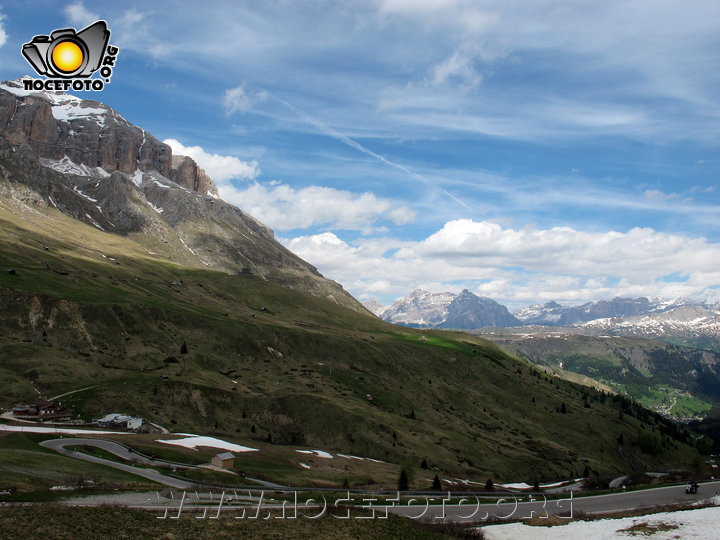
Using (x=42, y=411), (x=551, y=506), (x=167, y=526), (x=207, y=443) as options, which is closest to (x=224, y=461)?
(x=207, y=443)

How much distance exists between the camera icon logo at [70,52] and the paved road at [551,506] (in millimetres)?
49261

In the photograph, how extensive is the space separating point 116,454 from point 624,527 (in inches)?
2499

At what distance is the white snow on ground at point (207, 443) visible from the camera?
9425 centimetres

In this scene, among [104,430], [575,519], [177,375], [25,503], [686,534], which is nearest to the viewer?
[25,503]

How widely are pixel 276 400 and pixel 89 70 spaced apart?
11228 centimetres

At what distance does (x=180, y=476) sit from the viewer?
6681 cm

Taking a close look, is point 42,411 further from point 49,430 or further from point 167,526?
point 167,526

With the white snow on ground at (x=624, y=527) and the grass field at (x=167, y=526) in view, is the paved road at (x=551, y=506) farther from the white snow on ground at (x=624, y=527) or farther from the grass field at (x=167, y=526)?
the grass field at (x=167, y=526)

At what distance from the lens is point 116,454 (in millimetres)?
74875

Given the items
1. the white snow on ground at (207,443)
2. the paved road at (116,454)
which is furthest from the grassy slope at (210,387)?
the paved road at (116,454)

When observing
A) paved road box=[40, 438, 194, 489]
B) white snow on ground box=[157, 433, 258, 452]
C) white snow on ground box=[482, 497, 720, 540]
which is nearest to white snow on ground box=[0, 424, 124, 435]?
paved road box=[40, 438, 194, 489]

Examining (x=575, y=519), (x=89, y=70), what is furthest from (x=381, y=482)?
(x=89, y=70)

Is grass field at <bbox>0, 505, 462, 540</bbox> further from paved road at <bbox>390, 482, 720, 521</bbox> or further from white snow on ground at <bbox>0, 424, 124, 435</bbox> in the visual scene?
white snow on ground at <bbox>0, 424, 124, 435</bbox>

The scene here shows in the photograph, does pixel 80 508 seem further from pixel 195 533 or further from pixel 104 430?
pixel 104 430
